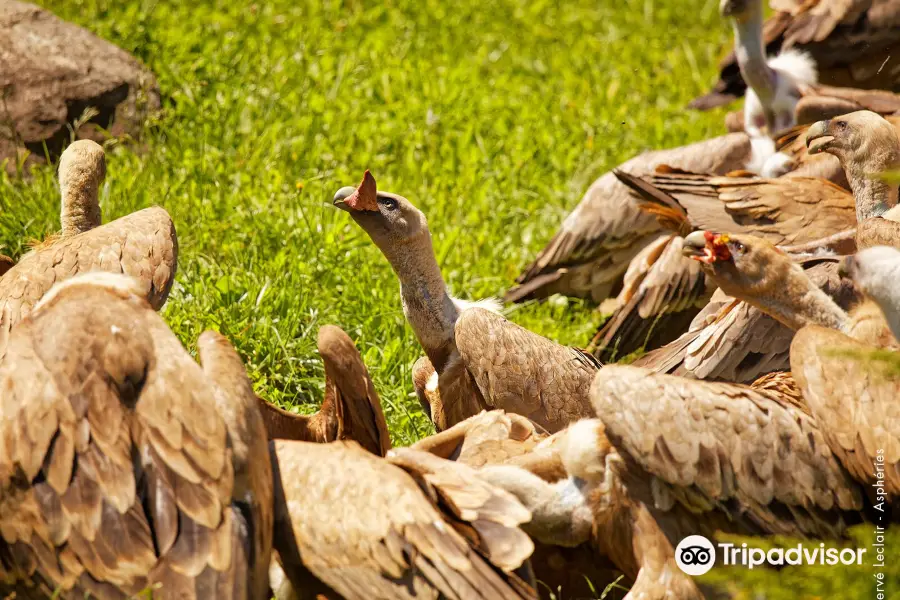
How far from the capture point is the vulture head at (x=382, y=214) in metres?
4.95

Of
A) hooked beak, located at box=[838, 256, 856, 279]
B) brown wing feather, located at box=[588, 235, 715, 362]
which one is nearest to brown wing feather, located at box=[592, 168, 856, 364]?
brown wing feather, located at box=[588, 235, 715, 362]

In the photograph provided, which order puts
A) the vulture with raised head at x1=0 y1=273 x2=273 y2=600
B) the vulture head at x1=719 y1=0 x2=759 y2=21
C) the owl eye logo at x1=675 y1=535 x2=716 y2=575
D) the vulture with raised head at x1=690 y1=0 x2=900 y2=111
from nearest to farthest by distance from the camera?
the vulture with raised head at x1=0 y1=273 x2=273 y2=600, the owl eye logo at x1=675 y1=535 x2=716 y2=575, the vulture head at x1=719 y1=0 x2=759 y2=21, the vulture with raised head at x1=690 y1=0 x2=900 y2=111

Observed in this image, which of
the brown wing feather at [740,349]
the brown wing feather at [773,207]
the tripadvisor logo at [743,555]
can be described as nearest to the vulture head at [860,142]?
the brown wing feather at [773,207]

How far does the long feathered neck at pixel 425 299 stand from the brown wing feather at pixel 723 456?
1.54m

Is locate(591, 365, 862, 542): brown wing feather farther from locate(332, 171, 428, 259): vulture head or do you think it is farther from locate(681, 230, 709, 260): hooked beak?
locate(332, 171, 428, 259): vulture head

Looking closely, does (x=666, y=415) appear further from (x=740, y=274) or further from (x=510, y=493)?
(x=740, y=274)

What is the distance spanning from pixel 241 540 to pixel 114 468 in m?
0.37

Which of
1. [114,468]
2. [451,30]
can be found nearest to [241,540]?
[114,468]

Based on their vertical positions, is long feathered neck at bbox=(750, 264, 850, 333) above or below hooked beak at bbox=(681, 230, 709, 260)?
below

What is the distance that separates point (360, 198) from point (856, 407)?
218 cm

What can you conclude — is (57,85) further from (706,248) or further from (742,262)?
(742,262)

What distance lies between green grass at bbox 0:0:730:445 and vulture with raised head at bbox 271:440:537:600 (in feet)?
5.27

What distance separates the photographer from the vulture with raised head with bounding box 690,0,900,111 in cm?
728

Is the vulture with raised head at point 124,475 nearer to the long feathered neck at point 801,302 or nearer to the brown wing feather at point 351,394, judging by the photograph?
the brown wing feather at point 351,394
